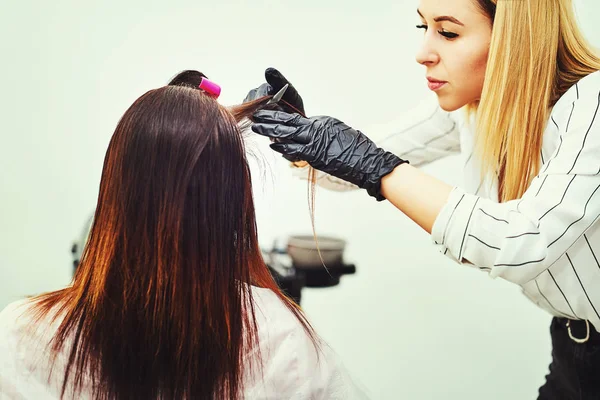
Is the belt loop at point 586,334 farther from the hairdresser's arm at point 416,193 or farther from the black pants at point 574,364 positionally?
the hairdresser's arm at point 416,193

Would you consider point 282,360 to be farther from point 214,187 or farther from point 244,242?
point 214,187

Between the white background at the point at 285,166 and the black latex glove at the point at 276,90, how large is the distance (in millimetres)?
768

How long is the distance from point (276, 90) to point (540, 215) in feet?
1.97

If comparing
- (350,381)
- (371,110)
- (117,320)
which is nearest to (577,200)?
(350,381)

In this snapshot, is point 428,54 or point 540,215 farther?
point 428,54

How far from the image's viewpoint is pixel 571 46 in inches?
46.1

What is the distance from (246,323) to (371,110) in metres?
1.37

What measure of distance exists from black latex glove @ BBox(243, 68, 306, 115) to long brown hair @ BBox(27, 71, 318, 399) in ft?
0.93

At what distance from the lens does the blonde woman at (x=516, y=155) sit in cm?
101

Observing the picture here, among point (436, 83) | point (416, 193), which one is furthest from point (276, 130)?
point (436, 83)

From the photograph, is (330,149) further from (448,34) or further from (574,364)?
(574,364)

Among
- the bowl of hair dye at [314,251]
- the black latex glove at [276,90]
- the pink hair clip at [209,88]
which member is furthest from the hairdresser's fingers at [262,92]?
the bowl of hair dye at [314,251]

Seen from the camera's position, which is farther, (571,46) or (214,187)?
(571,46)

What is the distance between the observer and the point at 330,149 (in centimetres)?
117
